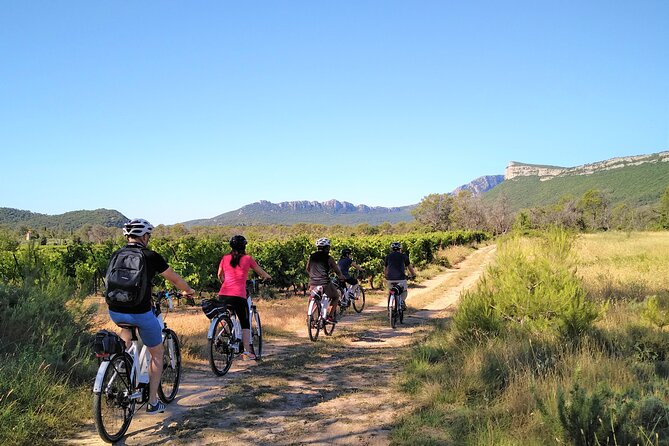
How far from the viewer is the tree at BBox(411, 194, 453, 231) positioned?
10006 cm

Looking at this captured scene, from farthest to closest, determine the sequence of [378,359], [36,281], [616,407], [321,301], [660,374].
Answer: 1. [321,301]
2. [378,359]
3. [36,281]
4. [660,374]
5. [616,407]

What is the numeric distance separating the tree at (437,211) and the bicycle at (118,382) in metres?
95.8

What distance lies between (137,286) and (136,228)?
0.59 metres

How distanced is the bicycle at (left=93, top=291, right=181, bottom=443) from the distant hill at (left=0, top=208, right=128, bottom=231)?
349ft

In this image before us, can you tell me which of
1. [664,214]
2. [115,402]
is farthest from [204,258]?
[664,214]

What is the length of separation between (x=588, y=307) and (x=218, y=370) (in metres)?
5.70

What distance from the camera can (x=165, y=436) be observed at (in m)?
4.23

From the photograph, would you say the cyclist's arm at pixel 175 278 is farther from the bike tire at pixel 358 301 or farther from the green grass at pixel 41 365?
the bike tire at pixel 358 301

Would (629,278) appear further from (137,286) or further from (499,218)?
(499,218)

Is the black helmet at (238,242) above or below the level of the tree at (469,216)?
below

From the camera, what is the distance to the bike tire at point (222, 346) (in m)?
6.47

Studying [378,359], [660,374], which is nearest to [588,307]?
[660,374]

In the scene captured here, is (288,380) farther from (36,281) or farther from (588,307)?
(588,307)

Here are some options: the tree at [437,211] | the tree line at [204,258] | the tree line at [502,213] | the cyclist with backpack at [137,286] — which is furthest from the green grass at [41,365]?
the tree at [437,211]
